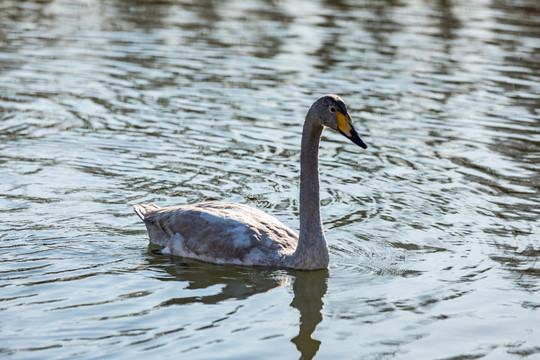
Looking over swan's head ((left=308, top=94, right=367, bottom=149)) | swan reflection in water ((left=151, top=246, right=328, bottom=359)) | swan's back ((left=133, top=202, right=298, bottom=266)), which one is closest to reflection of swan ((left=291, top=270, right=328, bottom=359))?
swan reflection in water ((left=151, top=246, right=328, bottom=359))

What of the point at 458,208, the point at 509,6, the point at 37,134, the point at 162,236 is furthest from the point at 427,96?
the point at 509,6

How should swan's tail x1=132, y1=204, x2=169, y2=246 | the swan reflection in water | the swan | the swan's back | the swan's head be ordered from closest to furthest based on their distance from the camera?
1. the swan reflection in water
2. the swan's head
3. the swan
4. the swan's back
5. swan's tail x1=132, y1=204, x2=169, y2=246

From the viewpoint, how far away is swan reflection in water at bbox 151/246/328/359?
902cm

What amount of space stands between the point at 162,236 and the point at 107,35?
13942mm

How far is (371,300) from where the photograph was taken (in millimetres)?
9227

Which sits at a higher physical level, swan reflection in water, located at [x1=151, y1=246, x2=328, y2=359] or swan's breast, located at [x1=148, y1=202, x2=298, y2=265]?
swan's breast, located at [x1=148, y1=202, x2=298, y2=265]

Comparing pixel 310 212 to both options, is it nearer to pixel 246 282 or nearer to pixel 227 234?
pixel 227 234

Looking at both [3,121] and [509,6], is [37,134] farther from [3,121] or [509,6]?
[509,6]

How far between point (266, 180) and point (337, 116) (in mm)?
3622

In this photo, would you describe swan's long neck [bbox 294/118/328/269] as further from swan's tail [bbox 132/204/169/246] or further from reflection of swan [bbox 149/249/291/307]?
swan's tail [bbox 132/204/169/246]

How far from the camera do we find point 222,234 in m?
10.3

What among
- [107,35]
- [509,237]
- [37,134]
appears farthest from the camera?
[107,35]

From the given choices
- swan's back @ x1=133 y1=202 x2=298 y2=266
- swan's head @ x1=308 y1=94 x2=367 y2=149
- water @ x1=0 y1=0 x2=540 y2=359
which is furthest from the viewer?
swan's back @ x1=133 y1=202 x2=298 y2=266

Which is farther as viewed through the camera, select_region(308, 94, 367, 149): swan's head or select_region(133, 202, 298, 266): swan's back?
select_region(133, 202, 298, 266): swan's back
